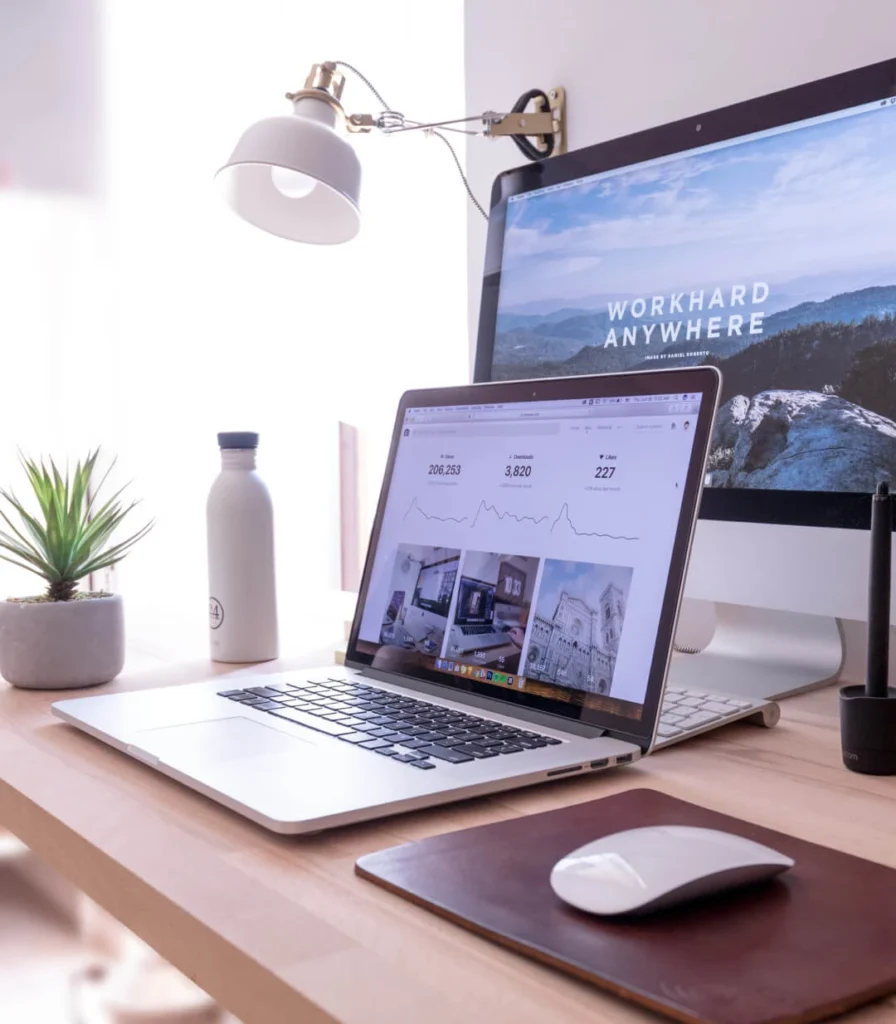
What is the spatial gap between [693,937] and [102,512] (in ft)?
2.45

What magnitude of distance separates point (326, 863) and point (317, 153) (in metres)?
0.82

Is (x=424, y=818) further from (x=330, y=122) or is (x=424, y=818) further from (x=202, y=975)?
(x=330, y=122)

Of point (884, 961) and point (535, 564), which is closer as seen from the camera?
point (884, 961)

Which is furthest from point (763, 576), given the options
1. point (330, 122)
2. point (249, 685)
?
point (330, 122)

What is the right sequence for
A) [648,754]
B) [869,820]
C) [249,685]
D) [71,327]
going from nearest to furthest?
[869,820], [648,754], [249,685], [71,327]

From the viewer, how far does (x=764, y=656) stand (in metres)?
1.01

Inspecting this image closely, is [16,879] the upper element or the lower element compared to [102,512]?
lower

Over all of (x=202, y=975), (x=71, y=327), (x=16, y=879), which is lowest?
(x=16, y=879)

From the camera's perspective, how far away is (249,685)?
88cm

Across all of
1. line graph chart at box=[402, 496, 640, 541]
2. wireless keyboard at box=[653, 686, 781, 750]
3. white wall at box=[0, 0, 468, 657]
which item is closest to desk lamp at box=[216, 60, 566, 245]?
line graph chart at box=[402, 496, 640, 541]

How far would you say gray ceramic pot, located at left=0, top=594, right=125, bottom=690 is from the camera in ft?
3.12

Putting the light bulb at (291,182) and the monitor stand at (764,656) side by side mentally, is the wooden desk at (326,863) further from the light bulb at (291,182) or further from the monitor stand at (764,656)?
the light bulb at (291,182)

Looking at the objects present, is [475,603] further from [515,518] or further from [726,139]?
[726,139]

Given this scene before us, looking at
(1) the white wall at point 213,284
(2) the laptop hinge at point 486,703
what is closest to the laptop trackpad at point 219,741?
(2) the laptop hinge at point 486,703
